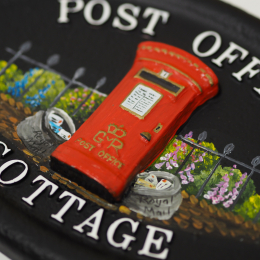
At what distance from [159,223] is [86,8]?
921 mm

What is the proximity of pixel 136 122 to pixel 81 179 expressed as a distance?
22 cm

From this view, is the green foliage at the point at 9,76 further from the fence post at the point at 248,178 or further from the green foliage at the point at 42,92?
the fence post at the point at 248,178

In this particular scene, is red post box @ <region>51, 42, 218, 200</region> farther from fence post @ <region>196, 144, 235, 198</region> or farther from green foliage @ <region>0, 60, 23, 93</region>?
green foliage @ <region>0, 60, 23, 93</region>

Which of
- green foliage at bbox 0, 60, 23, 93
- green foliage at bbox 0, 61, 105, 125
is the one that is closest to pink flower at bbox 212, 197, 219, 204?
green foliage at bbox 0, 61, 105, 125

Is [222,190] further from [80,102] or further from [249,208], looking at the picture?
[80,102]

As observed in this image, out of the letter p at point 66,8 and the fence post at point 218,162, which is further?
the letter p at point 66,8

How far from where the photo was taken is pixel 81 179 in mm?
926

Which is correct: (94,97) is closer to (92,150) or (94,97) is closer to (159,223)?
(92,150)

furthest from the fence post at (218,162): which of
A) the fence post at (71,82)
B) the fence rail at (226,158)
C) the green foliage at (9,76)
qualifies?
the green foliage at (9,76)

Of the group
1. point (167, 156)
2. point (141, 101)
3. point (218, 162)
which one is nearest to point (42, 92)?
point (141, 101)

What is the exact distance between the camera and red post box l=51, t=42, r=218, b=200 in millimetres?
891

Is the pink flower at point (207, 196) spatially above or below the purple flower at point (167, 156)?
below

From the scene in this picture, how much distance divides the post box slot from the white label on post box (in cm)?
4

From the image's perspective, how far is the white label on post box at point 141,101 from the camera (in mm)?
974
